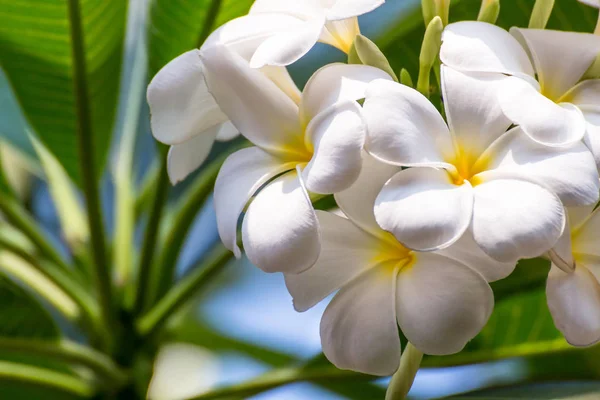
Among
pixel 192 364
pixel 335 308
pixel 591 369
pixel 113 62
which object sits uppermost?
pixel 335 308

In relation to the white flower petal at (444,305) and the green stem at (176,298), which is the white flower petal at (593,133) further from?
the green stem at (176,298)

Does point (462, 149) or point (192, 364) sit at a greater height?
point (462, 149)

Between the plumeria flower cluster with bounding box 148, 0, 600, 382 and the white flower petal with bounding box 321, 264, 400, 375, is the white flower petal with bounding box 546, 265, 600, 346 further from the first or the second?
the white flower petal with bounding box 321, 264, 400, 375

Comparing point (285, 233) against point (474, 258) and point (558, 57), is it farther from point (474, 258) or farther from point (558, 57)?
point (558, 57)

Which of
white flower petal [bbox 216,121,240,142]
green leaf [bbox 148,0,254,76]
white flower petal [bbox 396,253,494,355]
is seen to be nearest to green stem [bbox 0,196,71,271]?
green leaf [bbox 148,0,254,76]

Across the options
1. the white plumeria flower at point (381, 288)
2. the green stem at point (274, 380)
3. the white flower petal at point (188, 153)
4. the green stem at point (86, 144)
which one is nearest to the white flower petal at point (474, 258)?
the white plumeria flower at point (381, 288)

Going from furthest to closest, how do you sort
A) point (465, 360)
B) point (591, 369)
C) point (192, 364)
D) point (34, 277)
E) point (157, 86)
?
point (192, 364)
point (34, 277)
point (591, 369)
point (465, 360)
point (157, 86)

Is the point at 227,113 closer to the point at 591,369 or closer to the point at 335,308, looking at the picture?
the point at 335,308

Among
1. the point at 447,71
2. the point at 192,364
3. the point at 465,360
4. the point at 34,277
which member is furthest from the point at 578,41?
the point at 192,364
